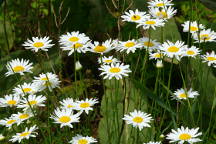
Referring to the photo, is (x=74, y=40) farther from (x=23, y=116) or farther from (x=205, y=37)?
(x=205, y=37)

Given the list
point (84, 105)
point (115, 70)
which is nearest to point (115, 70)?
point (115, 70)

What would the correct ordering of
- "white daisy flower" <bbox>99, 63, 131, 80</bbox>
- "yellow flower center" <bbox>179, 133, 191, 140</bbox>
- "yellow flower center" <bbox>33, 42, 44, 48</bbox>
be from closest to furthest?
"yellow flower center" <bbox>179, 133, 191, 140</bbox> < "white daisy flower" <bbox>99, 63, 131, 80</bbox> < "yellow flower center" <bbox>33, 42, 44, 48</bbox>

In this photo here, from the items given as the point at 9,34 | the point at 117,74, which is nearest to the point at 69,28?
the point at 9,34

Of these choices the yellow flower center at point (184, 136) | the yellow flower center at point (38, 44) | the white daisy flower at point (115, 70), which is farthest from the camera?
the yellow flower center at point (38, 44)

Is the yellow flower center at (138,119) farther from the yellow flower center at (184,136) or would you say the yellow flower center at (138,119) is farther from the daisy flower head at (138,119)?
the yellow flower center at (184,136)

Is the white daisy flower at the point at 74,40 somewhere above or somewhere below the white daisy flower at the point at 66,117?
above

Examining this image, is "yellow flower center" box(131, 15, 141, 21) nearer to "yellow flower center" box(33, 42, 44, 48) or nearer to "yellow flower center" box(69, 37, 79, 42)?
"yellow flower center" box(69, 37, 79, 42)

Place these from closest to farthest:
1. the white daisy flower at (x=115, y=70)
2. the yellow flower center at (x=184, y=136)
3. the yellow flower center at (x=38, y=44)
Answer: the yellow flower center at (x=184, y=136) → the white daisy flower at (x=115, y=70) → the yellow flower center at (x=38, y=44)

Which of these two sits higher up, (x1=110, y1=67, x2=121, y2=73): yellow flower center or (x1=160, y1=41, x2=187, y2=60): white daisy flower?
(x1=160, y1=41, x2=187, y2=60): white daisy flower

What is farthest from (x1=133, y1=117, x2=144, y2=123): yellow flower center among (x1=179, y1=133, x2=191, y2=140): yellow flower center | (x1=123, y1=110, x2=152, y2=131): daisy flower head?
(x1=179, y1=133, x2=191, y2=140): yellow flower center

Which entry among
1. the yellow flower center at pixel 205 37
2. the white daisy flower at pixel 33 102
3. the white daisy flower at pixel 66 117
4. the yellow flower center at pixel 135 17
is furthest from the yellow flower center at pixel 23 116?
the yellow flower center at pixel 205 37

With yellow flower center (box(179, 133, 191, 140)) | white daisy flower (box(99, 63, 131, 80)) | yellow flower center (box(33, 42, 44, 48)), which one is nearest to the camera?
yellow flower center (box(179, 133, 191, 140))

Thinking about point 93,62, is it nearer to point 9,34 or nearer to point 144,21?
point 9,34

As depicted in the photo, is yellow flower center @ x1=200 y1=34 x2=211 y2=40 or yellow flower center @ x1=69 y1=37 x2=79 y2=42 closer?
yellow flower center @ x1=69 y1=37 x2=79 y2=42
